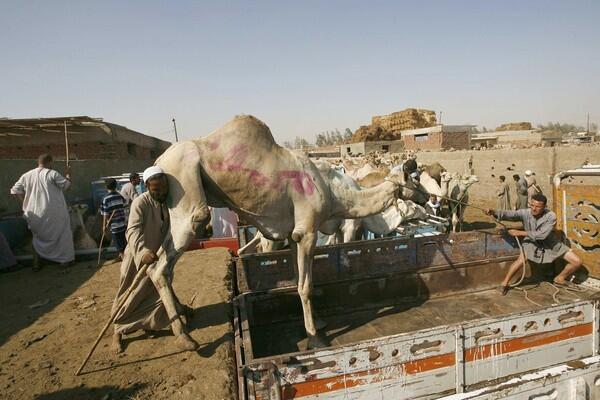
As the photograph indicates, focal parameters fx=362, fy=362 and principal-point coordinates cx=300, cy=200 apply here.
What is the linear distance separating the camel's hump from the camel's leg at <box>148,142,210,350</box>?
374 millimetres

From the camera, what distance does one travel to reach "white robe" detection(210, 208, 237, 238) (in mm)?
8384

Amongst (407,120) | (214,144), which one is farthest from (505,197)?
(407,120)

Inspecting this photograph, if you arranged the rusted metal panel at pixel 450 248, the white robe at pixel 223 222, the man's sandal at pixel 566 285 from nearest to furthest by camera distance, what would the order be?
the man's sandal at pixel 566 285
the rusted metal panel at pixel 450 248
the white robe at pixel 223 222

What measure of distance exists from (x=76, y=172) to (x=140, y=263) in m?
9.39

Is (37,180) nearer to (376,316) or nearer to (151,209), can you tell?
(151,209)

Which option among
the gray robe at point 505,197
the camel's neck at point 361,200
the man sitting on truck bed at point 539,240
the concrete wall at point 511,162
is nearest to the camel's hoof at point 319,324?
the camel's neck at point 361,200

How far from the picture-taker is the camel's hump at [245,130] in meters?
3.84

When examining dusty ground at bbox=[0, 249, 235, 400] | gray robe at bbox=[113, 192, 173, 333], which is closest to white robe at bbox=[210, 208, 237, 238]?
dusty ground at bbox=[0, 249, 235, 400]

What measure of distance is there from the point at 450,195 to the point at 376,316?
7637mm

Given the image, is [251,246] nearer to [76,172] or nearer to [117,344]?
[117,344]

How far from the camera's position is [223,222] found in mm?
8477

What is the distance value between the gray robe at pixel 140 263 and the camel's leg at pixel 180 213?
0.19 meters

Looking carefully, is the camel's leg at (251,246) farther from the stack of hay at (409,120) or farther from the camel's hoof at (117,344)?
the stack of hay at (409,120)

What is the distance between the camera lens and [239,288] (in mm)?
4465
